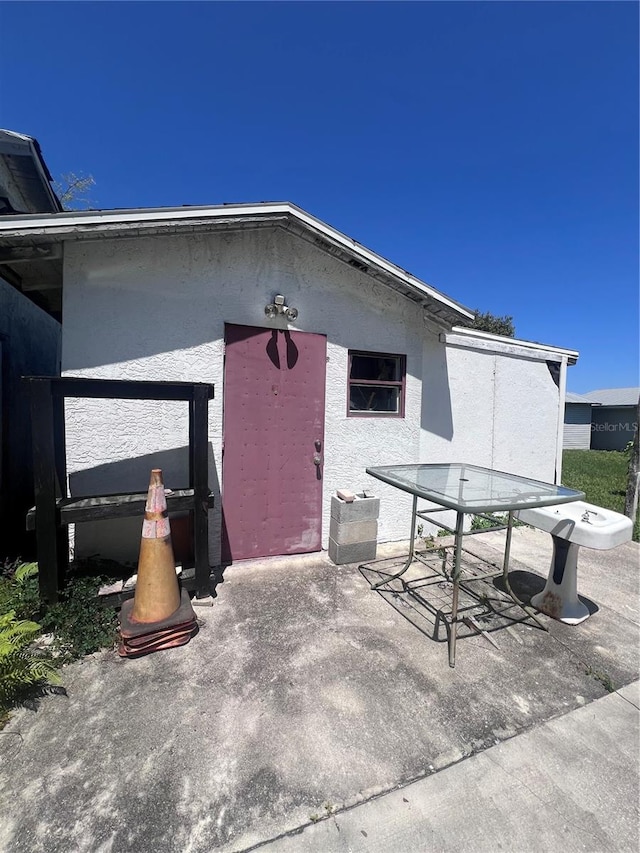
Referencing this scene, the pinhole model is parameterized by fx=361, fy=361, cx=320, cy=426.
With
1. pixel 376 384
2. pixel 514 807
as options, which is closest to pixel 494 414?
pixel 376 384

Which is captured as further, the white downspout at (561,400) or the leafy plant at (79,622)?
the white downspout at (561,400)

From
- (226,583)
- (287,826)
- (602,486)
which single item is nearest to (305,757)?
(287,826)

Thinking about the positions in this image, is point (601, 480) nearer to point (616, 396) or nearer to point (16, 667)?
point (16, 667)

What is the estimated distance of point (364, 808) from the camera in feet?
5.80

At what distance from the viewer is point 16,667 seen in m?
2.31

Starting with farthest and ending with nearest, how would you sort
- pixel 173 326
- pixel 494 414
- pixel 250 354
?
pixel 494 414, pixel 250 354, pixel 173 326

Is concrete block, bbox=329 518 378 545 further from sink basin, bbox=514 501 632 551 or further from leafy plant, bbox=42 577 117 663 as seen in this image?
leafy plant, bbox=42 577 117 663

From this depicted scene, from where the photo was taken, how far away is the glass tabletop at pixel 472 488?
2.60 m

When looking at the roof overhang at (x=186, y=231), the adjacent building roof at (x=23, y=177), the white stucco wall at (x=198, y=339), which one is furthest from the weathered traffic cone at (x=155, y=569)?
the adjacent building roof at (x=23, y=177)

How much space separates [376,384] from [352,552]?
225cm

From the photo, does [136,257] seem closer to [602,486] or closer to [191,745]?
[191,745]

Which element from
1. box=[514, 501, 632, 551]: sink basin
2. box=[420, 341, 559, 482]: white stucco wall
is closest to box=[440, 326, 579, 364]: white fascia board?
box=[420, 341, 559, 482]: white stucco wall

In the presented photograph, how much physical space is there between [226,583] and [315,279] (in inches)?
145

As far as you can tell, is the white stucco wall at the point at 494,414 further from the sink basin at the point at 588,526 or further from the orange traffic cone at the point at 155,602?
the orange traffic cone at the point at 155,602
